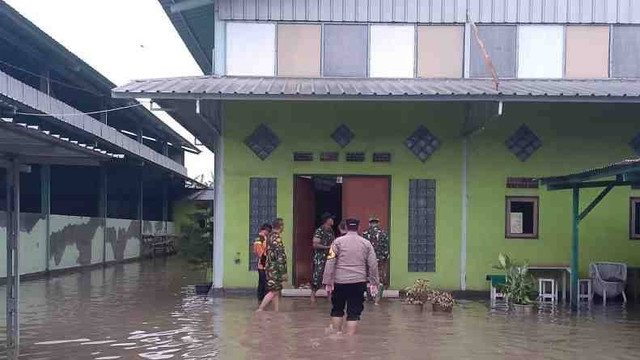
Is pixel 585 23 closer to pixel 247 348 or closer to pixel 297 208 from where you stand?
pixel 297 208

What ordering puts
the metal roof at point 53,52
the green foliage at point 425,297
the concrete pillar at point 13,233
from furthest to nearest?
the metal roof at point 53,52 → the green foliage at point 425,297 → the concrete pillar at point 13,233

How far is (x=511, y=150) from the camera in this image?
1430cm

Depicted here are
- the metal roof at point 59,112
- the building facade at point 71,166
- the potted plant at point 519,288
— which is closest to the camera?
the potted plant at point 519,288

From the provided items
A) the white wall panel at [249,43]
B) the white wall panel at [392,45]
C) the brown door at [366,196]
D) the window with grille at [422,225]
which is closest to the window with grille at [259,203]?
the brown door at [366,196]

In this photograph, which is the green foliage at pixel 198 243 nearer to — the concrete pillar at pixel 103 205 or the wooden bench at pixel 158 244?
the concrete pillar at pixel 103 205

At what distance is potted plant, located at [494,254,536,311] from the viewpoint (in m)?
12.7

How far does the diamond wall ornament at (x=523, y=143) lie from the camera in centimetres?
1427

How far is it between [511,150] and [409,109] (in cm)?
214

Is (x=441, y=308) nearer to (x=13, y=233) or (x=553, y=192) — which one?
(x=553, y=192)

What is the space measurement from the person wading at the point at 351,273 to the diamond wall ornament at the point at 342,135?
4.93 meters

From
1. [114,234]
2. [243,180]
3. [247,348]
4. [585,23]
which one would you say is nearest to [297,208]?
[243,180]

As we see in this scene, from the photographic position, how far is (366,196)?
564 inches

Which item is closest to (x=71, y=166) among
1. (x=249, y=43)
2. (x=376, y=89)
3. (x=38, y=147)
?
(x=249, y=43)

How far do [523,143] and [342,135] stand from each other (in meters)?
3.53
